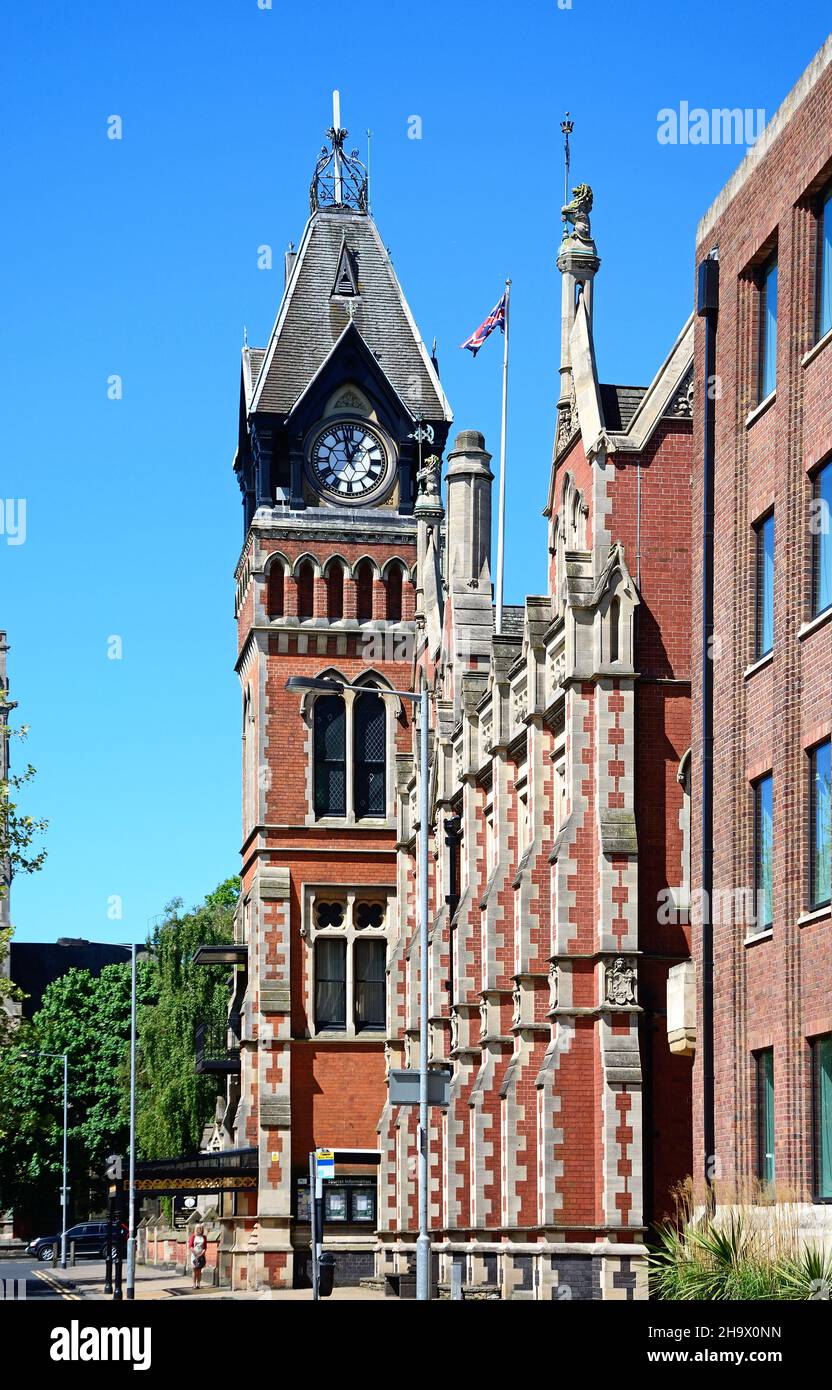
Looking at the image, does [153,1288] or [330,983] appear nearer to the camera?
[330,983]

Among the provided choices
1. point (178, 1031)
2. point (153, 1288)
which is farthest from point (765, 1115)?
point (178, 1031)

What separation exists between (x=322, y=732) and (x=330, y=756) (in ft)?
2.17

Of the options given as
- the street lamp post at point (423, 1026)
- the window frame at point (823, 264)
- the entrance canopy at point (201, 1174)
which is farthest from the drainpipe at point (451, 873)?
the window frame at point (823, 264)

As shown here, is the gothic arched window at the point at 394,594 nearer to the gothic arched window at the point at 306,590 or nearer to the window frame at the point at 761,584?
the gothic arched window at the point at 306,590

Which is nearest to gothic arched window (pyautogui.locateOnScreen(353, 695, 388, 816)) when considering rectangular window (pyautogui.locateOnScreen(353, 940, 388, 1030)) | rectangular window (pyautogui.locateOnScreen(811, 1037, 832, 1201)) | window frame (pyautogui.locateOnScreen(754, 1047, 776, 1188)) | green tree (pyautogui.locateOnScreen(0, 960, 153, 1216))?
rectangular window (pyautogui.locateOnScreen(353, 940, 388, 1030))

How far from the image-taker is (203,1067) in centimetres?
5856

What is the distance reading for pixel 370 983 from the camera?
56.8m

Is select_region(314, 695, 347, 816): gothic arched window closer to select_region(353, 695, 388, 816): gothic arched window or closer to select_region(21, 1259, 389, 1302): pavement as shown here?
select_region(353, 695, 388, 816): gothic arched window

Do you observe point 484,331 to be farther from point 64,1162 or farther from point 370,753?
point 64,1162

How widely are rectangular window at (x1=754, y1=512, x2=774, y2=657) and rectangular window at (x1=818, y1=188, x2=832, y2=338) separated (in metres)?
2.71

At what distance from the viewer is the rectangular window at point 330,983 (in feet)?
184

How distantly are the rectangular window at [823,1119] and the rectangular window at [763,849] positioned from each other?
90.6 inches

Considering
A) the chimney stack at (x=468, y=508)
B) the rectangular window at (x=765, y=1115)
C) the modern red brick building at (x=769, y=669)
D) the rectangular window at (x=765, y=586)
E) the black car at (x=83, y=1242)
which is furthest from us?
the black car at (x=83, y=1242)

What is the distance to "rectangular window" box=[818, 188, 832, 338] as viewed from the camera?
23.8 metres
